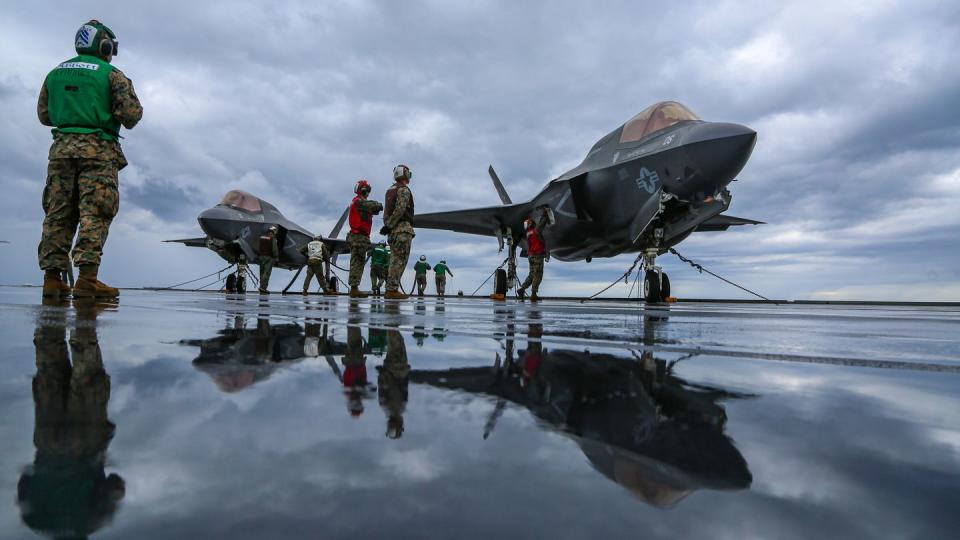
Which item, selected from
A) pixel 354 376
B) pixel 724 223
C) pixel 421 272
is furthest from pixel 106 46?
pixel 421 272

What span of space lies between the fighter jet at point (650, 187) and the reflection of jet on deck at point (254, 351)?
5.78 m

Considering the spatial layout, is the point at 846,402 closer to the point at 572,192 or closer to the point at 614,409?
the point at 614,409

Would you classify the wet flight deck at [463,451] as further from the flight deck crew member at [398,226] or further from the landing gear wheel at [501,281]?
the landing gear wheel at [501,281]

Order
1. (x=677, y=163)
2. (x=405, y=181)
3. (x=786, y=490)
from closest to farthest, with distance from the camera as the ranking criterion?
1. (x=786, y=490)
2. (x=677, y=163)
3. (x=405, y=181)

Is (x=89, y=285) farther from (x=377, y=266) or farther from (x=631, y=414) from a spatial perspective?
(x=377, y=266)

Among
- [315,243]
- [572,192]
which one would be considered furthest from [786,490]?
[315,243]

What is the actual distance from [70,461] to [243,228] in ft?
55.3

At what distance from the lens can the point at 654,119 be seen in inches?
292

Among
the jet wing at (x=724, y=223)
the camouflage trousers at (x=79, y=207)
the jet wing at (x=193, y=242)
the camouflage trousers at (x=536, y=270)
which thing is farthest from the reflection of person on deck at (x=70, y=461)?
the jet wing at (x=193, y=242)

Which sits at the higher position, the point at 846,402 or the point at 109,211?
the point at 109,211

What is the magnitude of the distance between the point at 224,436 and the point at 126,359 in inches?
24.7

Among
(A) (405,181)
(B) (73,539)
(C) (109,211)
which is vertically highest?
(A) (405,181)

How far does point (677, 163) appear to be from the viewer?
6520 millimetres

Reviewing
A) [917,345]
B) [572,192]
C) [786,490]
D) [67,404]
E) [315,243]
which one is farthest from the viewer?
[315,243]
